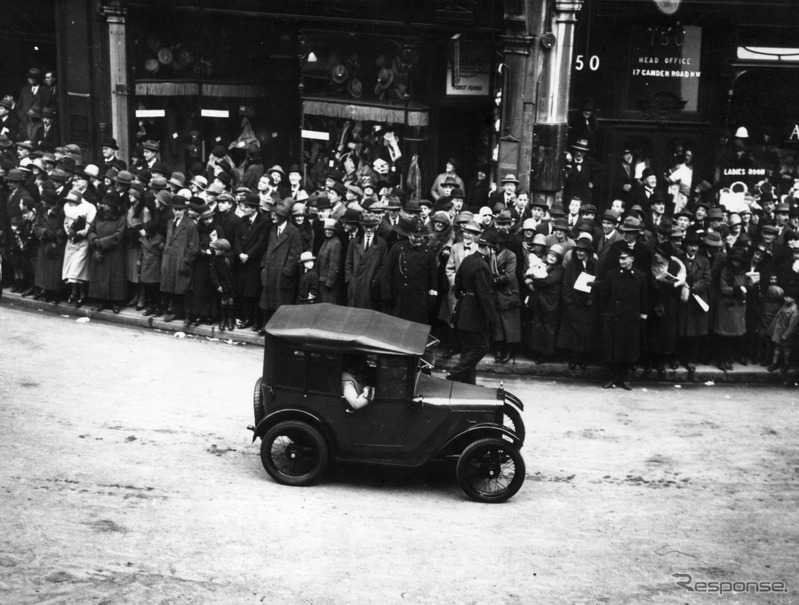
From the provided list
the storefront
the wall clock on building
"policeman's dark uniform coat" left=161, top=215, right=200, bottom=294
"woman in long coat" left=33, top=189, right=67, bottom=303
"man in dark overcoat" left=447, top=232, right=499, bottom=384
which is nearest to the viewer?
"man in dark overcoat" left=447, top=232, right=499, bottom=384

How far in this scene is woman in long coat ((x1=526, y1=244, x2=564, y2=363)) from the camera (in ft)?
46.6

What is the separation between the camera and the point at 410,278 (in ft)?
44.7

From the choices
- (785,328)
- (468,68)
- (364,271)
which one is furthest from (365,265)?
(468,68)

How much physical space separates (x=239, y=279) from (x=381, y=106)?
235 inches

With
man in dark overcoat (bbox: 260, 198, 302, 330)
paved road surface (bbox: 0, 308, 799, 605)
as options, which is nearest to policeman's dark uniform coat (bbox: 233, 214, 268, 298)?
man in dark overcoat (bbox: 260, 198, 302, 330)

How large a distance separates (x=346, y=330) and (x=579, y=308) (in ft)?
15.9

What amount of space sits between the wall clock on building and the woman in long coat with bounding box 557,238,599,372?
671 centimetres

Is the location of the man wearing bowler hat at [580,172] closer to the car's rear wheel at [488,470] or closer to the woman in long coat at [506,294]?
the woman in long coat at [506,294]

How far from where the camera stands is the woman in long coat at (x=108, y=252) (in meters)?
15.5

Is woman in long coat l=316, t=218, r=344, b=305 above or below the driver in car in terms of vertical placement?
above

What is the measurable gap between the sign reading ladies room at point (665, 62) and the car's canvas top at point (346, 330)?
10449 mm

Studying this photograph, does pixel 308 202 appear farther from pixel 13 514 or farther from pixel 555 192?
pixel 13 514

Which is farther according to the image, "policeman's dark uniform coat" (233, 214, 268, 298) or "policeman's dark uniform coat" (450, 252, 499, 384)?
"policeman's dark uniform coat" (233, 214, 268, 298)

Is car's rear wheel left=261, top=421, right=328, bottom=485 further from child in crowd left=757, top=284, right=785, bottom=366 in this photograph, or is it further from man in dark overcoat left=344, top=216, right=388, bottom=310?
child in crowd left=757, top=284, right=785, bottom=366
